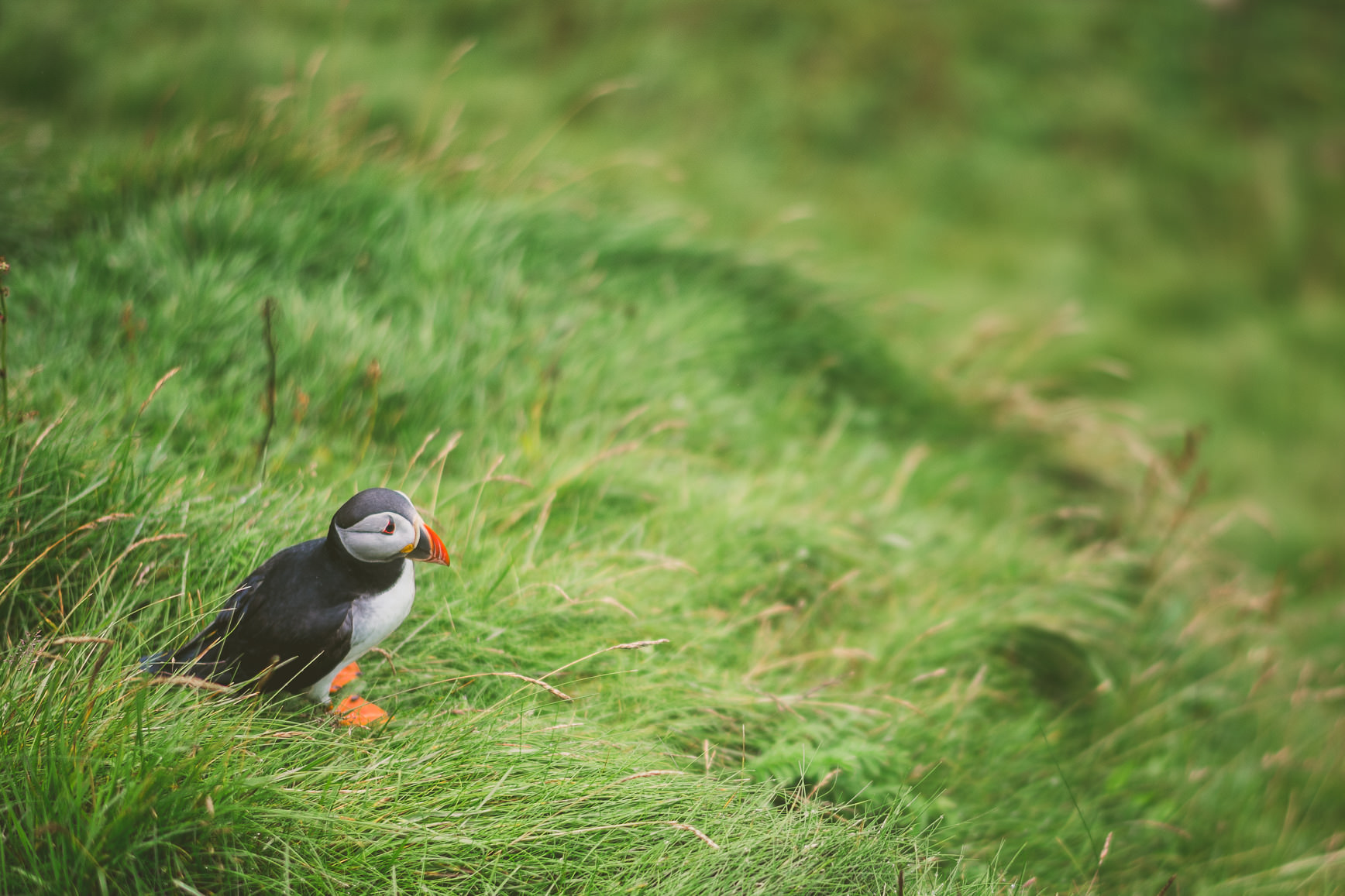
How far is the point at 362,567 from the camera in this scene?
1708 mm

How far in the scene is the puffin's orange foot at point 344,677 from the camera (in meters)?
1.91

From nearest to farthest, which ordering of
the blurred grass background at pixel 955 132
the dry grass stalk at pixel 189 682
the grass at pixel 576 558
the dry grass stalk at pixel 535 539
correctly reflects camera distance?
the dry grass stalk at pixel 189 682 < the grass at pixel 576 558 < the dry grass stalk at pixel 535 539 < the blurred grass background at pixel 955 132

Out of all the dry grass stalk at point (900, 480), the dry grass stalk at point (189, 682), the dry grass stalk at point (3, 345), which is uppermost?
the dry grass stalk at point (3, 345)

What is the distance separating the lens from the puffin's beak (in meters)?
1.67

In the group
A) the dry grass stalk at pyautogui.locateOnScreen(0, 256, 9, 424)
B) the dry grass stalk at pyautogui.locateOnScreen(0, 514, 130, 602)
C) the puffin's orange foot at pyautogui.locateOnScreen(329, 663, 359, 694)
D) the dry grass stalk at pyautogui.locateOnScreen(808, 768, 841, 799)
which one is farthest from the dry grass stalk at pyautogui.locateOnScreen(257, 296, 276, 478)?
the dry grass stalk at pyautogui.locateOnScreen(808, 768, 841, 799)

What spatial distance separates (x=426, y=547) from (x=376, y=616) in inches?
8.0

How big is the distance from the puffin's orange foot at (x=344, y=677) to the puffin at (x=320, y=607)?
0.16 m

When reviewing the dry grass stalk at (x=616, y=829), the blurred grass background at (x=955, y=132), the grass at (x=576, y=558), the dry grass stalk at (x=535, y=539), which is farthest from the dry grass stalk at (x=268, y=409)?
the blurred grass background at (x=955, y=132)

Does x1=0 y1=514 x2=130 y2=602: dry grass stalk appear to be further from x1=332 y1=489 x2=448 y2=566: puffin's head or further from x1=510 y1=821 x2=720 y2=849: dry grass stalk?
x1=510 y1=821 x2=720 y2=849: dry grass stalk

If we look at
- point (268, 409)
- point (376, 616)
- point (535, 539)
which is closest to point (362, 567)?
point (376, 616)

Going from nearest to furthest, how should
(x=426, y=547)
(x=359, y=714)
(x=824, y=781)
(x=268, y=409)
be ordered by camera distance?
(x=426, y=547)
(x=359, y=714)
(x=824, y=781)
(x=268, y=409)

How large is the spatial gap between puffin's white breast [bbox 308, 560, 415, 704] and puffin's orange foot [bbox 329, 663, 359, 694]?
99 mm

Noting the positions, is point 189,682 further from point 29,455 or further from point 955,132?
point 955,132

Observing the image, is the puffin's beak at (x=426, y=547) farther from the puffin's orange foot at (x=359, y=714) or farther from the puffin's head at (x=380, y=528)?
the puffin's orange foot at (x=359, y=714)
